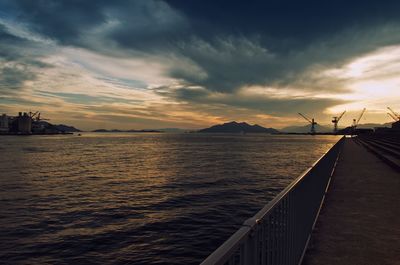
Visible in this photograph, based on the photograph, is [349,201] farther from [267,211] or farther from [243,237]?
[243,237]

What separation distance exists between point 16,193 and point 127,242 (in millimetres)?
15495

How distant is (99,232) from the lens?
14.0m

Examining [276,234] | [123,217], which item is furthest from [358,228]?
[123,217]

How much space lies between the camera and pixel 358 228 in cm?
681

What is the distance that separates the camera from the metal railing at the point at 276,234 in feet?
7.66

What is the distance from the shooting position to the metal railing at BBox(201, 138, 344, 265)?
233 centimetres

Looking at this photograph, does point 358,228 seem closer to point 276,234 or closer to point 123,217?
point 276,234

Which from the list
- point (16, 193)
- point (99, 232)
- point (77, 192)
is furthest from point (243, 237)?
point (16, 193)

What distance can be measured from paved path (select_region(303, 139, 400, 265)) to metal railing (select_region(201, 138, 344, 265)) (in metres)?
0.38

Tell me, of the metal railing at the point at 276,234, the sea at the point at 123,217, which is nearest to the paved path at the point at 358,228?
the metal railing at the point at 276,234

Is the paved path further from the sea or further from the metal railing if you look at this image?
the sea

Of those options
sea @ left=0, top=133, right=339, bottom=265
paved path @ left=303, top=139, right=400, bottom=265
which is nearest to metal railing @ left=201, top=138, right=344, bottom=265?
paved path @ left=303, top=139, right=400, bottom=265

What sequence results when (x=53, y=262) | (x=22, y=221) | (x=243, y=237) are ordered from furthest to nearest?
1. (x=22, y=221)
2. (x=53, y=262)
3. (x=243, y=237)

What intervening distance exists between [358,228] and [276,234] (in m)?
Result: 4.01
